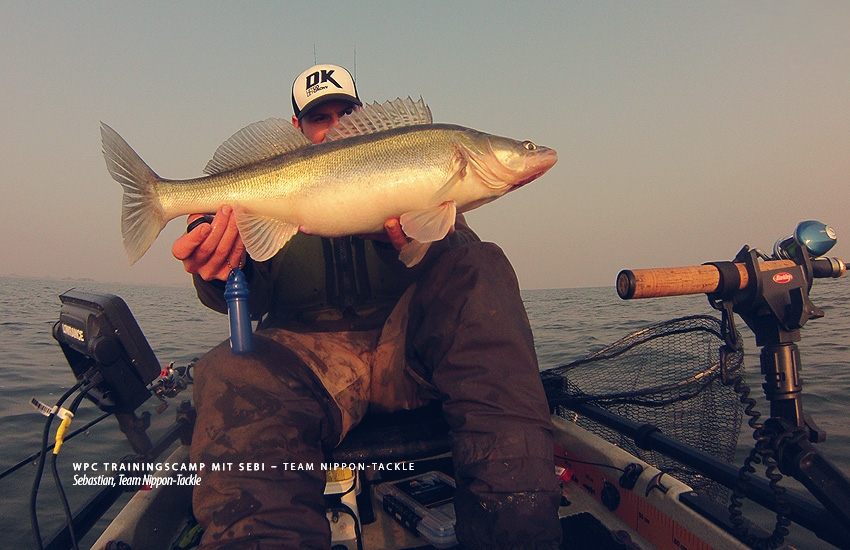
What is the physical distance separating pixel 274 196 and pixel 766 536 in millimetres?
3141

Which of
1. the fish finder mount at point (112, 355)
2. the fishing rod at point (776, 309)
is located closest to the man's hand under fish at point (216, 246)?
the fish finder mount at point (112, 355)

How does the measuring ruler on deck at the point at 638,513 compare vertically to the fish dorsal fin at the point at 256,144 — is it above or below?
below

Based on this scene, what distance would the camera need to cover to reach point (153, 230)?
2758 millimetres

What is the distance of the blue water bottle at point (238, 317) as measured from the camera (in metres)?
2.41

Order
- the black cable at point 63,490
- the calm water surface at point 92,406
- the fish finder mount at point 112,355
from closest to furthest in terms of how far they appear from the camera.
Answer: the black cable at point 63,490
the fish finder mount at point 112,355
the calm water surface at point 92,406

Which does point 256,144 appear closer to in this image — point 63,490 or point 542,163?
point 542,163

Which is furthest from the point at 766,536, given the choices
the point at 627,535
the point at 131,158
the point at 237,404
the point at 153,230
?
the point at 131,158

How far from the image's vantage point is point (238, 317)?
8.00 feet

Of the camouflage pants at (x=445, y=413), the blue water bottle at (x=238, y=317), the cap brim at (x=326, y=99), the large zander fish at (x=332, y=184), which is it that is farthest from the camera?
the cap brim at (x=326, y=99)

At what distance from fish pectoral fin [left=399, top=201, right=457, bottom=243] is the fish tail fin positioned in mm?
1556

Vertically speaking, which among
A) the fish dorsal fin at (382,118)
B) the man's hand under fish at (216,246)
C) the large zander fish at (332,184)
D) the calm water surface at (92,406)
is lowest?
the calm water surface at (92,406)

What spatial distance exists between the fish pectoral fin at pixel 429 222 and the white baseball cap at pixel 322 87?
179 centimetres

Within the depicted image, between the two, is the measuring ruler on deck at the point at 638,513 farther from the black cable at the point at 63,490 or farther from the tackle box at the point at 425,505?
the black cable at the point at 63,490

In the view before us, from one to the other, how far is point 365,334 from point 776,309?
238 centimetres
